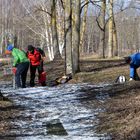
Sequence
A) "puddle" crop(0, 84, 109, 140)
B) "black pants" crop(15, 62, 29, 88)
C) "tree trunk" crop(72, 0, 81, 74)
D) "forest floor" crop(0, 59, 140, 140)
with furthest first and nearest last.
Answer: "tree trunk" crop(72, 0, 81, 74)
"black pants" crop(15, 62, 29, 88)
"puddle" crop(0, 84, 109, 140)
"forest floor" crop(0, 59, 140, 140)

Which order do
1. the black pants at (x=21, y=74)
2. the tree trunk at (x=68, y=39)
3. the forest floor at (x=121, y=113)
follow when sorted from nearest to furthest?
the forest floor at (x=121, y=113) → the black pants at (x=21, y=74) → the tree trunk at (x=68, y=39)

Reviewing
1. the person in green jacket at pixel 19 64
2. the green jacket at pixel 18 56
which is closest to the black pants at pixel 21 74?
the person in green jacket at pixel 19 64

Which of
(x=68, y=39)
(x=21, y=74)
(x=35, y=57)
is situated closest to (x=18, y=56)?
(x=21, y=74)

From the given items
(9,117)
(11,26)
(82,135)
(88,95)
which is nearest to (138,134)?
(82,135)

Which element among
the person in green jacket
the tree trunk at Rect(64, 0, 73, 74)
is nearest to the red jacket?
the person in green jacket

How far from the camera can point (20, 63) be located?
1664cm

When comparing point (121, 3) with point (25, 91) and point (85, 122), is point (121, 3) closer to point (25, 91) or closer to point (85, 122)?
point (25, 91)

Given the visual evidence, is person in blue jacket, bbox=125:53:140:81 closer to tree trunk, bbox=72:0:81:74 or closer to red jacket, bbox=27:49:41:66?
red jacket, bbox=27:49:41:66

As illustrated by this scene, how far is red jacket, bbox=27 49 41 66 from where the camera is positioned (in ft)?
56.9

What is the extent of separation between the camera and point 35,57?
57.2 feet

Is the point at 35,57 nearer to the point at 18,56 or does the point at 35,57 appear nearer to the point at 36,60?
the point at 36,60

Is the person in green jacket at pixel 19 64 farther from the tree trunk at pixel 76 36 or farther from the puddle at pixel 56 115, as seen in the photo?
the tree trunk at pixel 76 36

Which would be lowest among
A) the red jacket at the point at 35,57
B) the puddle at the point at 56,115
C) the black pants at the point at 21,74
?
the puddle at the point at 56,115

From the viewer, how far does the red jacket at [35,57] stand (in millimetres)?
17344
